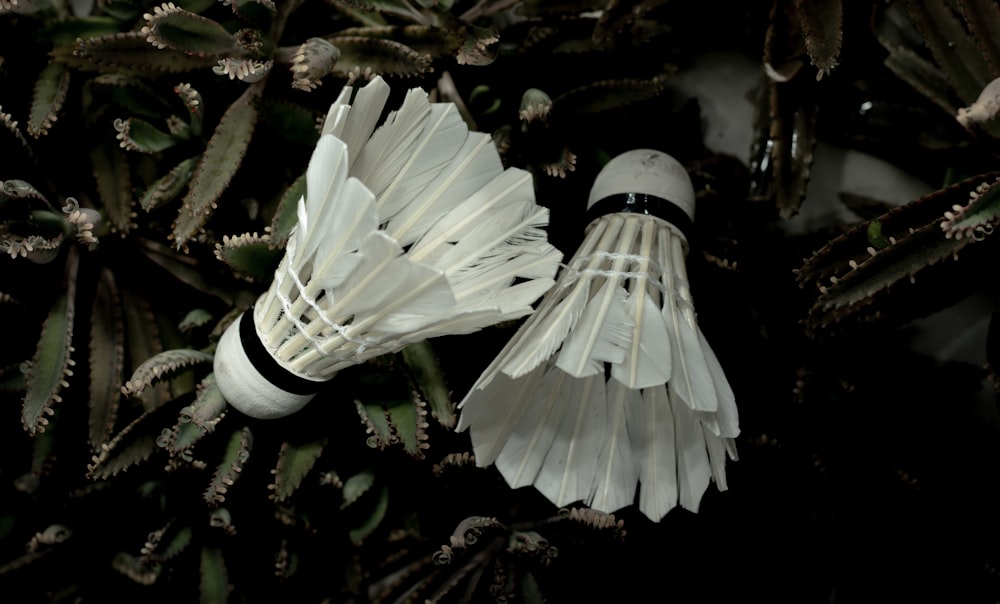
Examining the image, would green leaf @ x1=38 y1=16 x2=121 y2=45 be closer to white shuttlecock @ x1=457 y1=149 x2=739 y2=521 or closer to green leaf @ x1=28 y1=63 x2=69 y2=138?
green leaf @ x1=28 y1=63 x2=69 y2=138

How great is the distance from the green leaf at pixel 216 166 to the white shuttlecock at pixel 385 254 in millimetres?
130

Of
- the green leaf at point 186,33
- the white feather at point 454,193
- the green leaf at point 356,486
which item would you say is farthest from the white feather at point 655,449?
the green leaf at point 186,33

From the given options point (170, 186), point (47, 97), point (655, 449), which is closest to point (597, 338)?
point (655, 449)

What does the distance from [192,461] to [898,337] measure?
0.87 m

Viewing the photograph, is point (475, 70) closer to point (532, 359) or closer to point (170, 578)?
point (532, 359)

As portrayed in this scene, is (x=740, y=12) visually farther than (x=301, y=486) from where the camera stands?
Yes

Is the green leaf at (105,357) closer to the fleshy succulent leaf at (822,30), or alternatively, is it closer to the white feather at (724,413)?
the white feather at (724,413)

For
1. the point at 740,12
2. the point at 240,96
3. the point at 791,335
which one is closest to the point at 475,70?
the point at 240,96

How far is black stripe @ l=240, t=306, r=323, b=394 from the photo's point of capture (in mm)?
674

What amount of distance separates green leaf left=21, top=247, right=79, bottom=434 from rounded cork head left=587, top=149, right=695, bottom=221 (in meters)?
0.57

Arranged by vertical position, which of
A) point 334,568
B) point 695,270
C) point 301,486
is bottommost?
point 334,568

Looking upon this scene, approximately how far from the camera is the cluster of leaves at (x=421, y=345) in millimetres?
777

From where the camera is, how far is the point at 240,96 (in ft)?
2.79

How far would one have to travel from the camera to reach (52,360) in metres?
0.81
